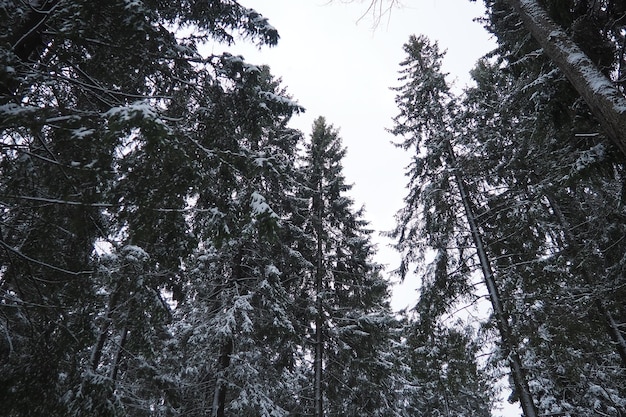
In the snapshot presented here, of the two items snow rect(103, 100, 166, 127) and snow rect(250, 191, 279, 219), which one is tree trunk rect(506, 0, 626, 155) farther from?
snow rect(103, 100, 166, 127)

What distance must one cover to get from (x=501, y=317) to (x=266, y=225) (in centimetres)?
715

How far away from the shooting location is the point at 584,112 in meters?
5.73

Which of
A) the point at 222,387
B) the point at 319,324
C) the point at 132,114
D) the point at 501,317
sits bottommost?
the point at 222,387

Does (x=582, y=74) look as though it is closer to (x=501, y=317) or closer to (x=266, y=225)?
(x=266, y=225)

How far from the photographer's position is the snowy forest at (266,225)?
155 inches

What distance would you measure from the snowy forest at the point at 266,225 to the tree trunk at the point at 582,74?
0.10 feet

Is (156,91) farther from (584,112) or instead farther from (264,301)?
(584,112)

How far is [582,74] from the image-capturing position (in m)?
4.24

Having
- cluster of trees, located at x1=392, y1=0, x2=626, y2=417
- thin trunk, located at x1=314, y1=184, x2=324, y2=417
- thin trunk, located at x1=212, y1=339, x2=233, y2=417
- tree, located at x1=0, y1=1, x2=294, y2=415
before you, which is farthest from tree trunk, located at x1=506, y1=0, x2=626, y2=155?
thin trunk, located at x1=314, y1=184, x2=324, y2=417

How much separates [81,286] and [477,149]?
11.5 m

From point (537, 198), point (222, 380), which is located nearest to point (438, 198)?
point (537, 198)

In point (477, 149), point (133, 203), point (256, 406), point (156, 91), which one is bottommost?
point (256, 406)

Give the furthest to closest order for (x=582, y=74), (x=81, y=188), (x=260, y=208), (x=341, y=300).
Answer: (x=341, y=300), (x=260, y=208), (x=582, y=74), (x=81, y=188)

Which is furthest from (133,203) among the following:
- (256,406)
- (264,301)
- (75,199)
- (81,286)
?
(256,406)
